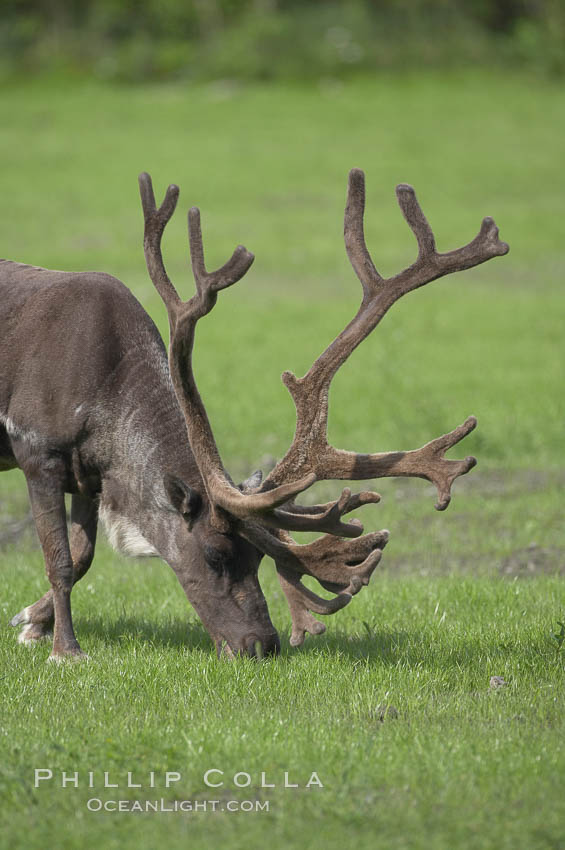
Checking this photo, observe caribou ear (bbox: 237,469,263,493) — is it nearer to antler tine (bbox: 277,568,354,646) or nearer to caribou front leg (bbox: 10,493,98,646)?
antler tine (bbox: 277,568,354,646)

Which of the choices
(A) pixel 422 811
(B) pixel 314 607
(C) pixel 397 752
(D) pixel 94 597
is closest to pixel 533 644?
(B) pixel 314 607

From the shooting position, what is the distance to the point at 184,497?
6.70 meters

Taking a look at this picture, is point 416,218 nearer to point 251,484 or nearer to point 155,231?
point 155,231

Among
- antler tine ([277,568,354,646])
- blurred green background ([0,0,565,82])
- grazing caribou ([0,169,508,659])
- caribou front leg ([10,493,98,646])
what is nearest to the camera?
grazing caribou ([0,169,508,659])

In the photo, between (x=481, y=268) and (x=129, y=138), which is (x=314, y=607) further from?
(x=129, y=138)

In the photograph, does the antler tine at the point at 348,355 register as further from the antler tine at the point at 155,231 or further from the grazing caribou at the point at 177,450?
the antler tine at the point at 155,231

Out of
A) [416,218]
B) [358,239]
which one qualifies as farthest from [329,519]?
[416,218]

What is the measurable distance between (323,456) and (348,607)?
7.10 feet

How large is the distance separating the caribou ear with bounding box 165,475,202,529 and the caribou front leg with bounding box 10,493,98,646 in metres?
1.09

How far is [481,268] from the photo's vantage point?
1075 inches

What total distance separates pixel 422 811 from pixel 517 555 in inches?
214

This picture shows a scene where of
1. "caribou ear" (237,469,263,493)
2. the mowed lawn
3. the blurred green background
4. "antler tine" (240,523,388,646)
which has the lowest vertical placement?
the mowed lawn

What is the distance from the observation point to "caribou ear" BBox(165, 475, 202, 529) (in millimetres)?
6645

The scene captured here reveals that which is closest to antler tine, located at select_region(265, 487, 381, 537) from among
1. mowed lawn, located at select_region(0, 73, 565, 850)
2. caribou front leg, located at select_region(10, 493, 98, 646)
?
mowed lawn, located at select_region(0, 73, 565, 850)
